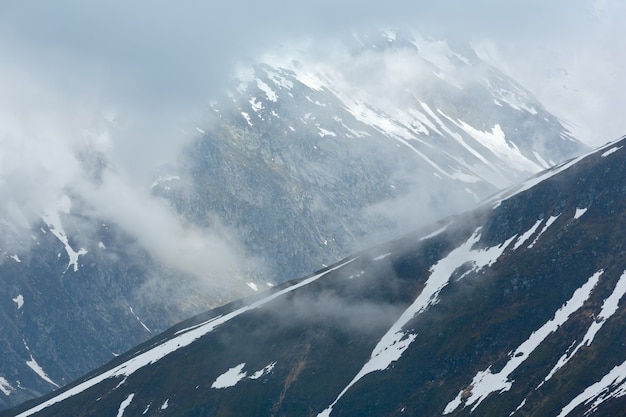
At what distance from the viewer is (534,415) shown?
19875cm

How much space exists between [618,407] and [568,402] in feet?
70.0

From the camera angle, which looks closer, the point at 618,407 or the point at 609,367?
the point at 618,407

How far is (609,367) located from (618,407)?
26.8 metres

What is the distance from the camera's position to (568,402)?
194500mm

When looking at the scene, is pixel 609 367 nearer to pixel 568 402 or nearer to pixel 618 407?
pixel 568 402

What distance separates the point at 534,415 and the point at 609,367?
55.6ft

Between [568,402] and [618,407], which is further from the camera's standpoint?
[568,402]

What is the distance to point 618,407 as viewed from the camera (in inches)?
6836

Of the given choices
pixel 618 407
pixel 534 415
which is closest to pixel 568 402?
pixel 534 415

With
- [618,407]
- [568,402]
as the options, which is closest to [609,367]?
[568,402]

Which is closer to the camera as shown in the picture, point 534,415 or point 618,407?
point 618,407

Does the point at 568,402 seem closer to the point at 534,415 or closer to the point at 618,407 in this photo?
the point at 534,415

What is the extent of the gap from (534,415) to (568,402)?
24.9ft
